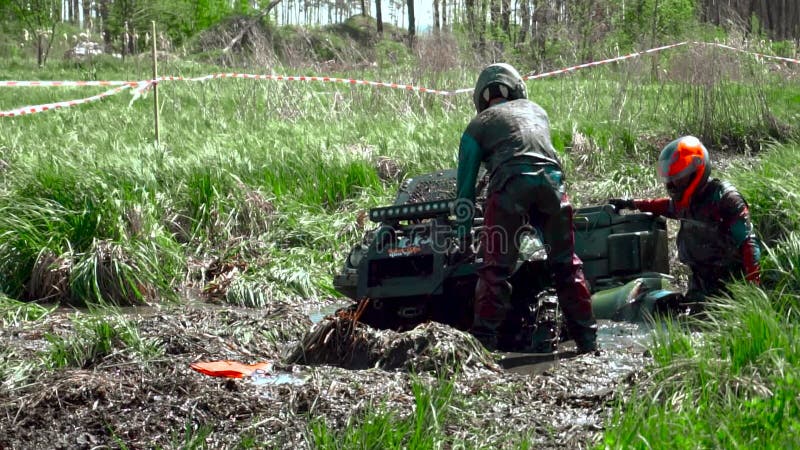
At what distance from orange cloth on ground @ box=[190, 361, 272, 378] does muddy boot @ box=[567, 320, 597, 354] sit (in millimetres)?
1837

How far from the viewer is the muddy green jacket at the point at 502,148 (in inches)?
256

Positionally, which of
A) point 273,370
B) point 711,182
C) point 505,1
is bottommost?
point 273,370

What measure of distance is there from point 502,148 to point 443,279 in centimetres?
92

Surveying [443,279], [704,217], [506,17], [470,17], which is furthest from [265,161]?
[506,17]

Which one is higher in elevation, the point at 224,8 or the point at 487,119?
the point at 224,8

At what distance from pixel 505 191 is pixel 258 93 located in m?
8.95

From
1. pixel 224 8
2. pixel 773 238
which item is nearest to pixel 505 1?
pixel 773 238

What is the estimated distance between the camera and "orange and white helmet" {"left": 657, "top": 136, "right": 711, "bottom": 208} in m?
6.94

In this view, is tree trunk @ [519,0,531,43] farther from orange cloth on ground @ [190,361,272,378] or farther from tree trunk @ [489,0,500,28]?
orange cloth on ground @ [190,361,272,378]

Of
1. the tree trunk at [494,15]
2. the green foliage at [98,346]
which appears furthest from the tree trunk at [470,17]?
the green foliage at [98,346]

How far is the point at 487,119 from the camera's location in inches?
262

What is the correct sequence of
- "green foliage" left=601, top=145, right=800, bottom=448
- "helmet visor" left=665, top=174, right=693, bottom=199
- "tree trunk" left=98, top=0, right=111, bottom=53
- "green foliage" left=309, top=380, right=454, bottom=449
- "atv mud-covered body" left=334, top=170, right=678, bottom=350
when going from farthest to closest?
"tree trunk" left=98, top=0, right=111, bottom=53 → "helmet visor" left=665, top=174, right=693, bottom=199 → "atv mud-covered body" left=334, top=170, right=678, bottom=350 → "green foliage" left=309, top=380, right=454, bottom=449 → "green foliage" left=601, top=145, right=800, bottom=448

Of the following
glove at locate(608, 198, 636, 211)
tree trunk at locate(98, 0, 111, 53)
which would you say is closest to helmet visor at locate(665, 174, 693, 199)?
glove at locate(608, 198, 636, 211)

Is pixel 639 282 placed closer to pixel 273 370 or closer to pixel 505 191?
pixel 505 191
